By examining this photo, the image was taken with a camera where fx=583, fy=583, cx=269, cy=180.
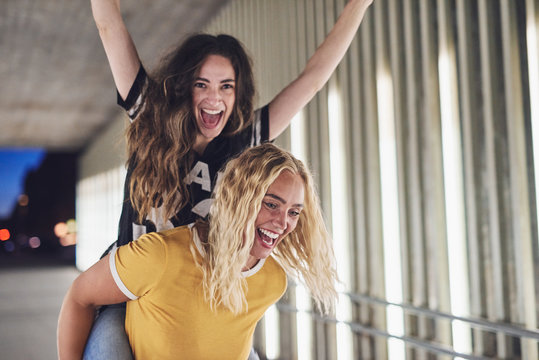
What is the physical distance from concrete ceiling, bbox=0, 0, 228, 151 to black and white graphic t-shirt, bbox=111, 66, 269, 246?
1747mm

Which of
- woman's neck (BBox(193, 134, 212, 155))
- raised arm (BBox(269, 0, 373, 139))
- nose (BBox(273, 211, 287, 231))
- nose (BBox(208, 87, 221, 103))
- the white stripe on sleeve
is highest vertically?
raised arm (BBox(269, 0, 373, 139))

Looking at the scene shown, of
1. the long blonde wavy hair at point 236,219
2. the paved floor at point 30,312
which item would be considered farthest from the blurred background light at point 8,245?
the long blonde wavy hair at point 236,219

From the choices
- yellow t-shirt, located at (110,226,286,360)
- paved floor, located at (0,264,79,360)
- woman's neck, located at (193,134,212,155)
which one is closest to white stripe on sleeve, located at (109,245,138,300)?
yellow t-shirt, located at (110,226,286,360)

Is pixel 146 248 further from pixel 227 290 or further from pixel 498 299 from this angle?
pixel 498 299

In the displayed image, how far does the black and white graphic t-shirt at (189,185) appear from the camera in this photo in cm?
164

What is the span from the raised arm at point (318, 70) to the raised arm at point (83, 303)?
0.77m

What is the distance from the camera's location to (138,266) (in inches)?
52.3

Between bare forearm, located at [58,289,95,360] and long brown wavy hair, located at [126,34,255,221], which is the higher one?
long brown wavy hair, located at [126,34,255,221]

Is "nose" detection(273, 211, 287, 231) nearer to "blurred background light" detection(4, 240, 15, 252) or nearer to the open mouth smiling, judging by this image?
the open mouth smiling

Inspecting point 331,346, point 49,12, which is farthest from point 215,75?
point 49,12

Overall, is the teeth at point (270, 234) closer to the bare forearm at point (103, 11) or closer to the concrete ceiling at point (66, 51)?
the bare forearm at point (103, 11)

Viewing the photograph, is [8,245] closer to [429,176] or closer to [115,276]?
[429,176]

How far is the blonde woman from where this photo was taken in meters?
1.35

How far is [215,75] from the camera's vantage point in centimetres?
170
